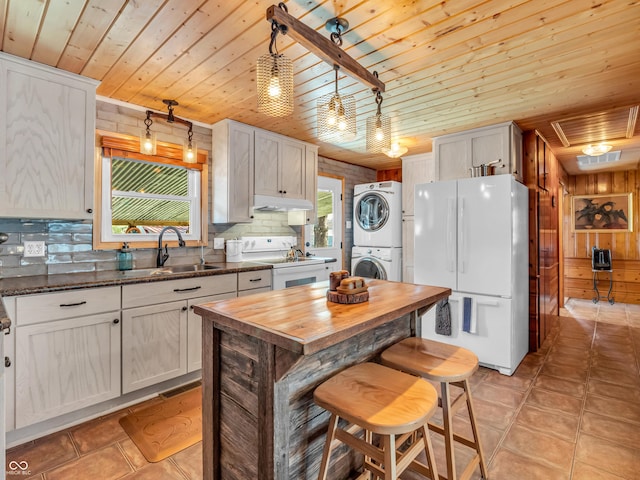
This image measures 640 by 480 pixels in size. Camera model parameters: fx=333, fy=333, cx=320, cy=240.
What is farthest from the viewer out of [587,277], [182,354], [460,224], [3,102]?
[587,277]

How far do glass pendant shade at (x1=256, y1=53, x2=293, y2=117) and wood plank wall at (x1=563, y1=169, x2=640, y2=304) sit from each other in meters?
6.59

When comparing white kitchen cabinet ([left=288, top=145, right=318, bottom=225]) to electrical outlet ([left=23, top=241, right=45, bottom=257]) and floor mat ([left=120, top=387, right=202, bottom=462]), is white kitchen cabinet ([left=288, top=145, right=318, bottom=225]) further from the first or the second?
electrical outlet ([left=23, top=241, right=45, bottom=257])

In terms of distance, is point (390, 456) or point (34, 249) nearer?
point (390, 456)

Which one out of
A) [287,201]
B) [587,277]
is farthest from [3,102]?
[587,277]

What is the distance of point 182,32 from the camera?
188 cm

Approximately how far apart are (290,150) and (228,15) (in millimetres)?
2066

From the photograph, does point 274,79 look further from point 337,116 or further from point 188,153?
point 188,153

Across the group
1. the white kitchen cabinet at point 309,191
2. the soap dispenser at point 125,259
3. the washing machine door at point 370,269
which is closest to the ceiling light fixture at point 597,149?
the washing machine door at point 370,269

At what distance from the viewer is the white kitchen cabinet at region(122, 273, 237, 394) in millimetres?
2326

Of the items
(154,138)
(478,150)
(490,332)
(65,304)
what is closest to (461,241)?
(490,332)

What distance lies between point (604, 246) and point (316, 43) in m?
6.72

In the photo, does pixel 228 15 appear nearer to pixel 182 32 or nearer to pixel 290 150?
pixel 182 32

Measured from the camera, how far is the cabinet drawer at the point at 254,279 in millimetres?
2967

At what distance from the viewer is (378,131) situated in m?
1.92
